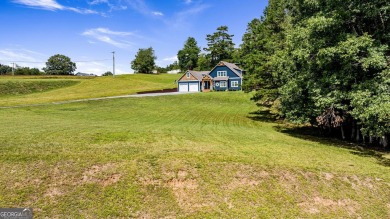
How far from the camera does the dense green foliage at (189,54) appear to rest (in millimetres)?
128137

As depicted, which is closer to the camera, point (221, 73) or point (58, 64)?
point (221, 73)

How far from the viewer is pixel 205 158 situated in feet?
40.9

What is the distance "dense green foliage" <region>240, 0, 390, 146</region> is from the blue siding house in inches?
1683

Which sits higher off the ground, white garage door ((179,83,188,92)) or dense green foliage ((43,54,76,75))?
dense green foliage ((43,54,76,75))

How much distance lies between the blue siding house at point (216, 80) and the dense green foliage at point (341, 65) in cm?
4274

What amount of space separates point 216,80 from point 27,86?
148 ft

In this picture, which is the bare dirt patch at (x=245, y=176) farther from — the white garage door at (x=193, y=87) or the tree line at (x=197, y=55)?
the tree line at (x=197, y=55)

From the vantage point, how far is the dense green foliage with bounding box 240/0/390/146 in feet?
52.0

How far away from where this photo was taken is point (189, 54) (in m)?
130

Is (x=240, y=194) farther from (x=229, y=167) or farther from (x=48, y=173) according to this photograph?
(x=48, y=173)

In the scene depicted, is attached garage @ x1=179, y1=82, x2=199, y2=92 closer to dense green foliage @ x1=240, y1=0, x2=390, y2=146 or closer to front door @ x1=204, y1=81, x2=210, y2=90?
front door @ x1=204, y1=81, x2=210, y2=90

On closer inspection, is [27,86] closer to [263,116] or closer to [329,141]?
[263,116]

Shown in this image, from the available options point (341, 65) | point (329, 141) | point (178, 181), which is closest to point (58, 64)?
point (329, 141)

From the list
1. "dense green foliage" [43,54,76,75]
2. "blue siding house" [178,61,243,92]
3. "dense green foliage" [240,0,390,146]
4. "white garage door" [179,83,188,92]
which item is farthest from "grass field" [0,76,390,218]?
"dense green foliage" [43,54,76,75]
